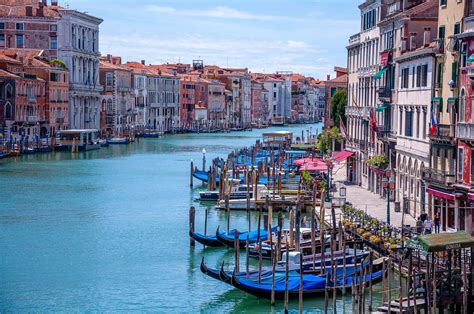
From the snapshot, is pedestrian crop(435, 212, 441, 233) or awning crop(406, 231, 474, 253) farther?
pedestrian crop(435, 212, 441, 233)

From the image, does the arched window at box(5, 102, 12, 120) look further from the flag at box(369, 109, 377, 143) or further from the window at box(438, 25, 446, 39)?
the window at box(438, 25, 446, 39)

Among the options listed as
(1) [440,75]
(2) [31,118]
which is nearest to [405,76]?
(1) [440,75]

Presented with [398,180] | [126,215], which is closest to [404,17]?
[398,180]

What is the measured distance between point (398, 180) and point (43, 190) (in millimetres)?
13650

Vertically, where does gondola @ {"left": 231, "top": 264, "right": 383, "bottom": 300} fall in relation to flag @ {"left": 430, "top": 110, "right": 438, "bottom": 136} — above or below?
below

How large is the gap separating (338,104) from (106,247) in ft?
92.3

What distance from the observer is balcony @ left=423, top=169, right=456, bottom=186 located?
61.6 feet

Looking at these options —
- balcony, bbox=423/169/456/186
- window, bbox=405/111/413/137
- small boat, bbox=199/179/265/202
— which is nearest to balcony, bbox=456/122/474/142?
balcony, bbox=423/169/456/186

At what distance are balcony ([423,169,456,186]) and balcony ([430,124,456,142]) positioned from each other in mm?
632

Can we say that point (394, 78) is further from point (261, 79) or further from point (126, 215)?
point (261, 79)

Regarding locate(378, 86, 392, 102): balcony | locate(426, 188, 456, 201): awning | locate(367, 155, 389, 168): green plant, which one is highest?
locate(378, 86, 392, 102): balcony

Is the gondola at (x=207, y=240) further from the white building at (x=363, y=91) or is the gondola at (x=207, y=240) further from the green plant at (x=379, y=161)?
the white building at (x=363, y=91)

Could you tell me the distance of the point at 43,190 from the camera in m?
33.6

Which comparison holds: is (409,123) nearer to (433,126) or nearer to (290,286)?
(433,126)
